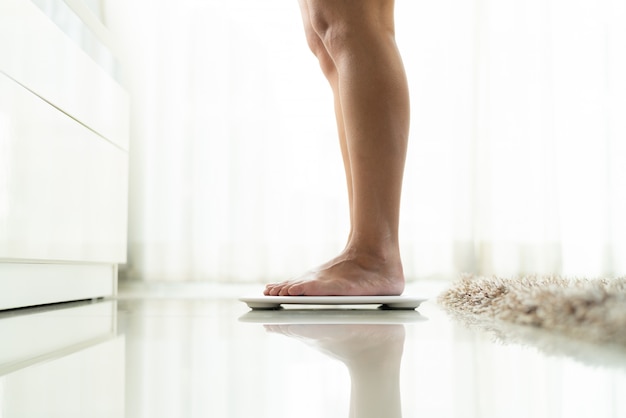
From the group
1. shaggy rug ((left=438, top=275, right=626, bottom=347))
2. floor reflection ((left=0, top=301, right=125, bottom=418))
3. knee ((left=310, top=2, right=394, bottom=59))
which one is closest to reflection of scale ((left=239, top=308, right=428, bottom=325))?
shaggy rug ((left=438, top=275, right=626, bottom=347))

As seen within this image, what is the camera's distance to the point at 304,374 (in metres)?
0.45

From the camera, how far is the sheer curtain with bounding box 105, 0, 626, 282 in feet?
8.87

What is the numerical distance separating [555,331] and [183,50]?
241cm

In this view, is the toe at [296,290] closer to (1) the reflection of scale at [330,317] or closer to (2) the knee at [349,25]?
(1) the reflection of scale at [330,317]

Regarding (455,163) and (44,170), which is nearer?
(44,170)

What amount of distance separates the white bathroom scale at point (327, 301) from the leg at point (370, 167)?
0.03 metres

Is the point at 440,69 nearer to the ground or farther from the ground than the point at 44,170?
farther from the ground

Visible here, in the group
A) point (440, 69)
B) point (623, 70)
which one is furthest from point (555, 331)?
point (623, 70)

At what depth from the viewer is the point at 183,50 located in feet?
9.05

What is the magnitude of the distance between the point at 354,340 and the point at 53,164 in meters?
0.98

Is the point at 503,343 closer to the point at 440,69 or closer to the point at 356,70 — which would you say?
the point at 356,70

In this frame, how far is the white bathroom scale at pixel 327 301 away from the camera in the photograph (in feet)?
3.43

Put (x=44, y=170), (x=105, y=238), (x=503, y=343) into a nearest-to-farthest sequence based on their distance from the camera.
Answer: (x=503, y=343) < (x=44, y=170) < (x=105, y=238)

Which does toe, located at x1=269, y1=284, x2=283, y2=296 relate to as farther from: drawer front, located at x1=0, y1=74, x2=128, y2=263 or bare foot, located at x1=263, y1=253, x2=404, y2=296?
drawer front, located at x1=0, y1=74, x2=128, y2=263
